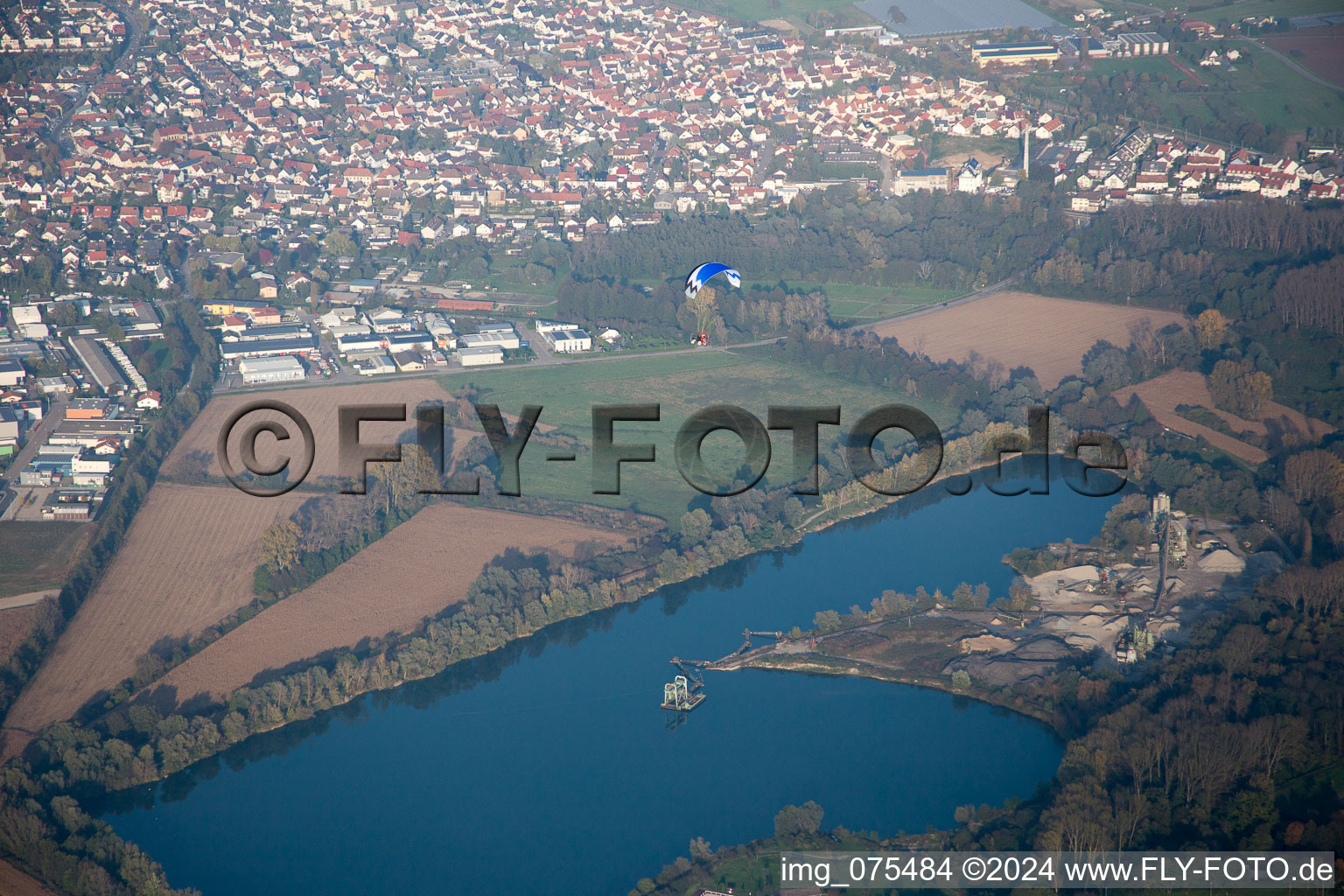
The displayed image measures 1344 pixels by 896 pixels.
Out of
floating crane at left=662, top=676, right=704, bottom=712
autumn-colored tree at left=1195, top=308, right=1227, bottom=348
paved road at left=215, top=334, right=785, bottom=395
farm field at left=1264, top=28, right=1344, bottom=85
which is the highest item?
farm field at left=1264, top=28, right=1344, bottom=85

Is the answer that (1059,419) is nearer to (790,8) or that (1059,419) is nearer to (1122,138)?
(1122,138)

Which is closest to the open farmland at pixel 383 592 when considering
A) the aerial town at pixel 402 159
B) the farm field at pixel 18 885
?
the farm field at pixel 18 885

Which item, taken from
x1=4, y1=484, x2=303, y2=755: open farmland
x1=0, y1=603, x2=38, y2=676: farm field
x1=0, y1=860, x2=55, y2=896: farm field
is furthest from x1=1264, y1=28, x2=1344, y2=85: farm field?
x1=0, y1=860, x2=55, y2=896: farm field

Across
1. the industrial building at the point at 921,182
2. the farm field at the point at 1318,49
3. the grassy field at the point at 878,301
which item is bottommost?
the grassy field at the point at 878,301

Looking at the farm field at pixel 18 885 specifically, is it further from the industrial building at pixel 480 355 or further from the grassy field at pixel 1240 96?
the grassy field at pixel 1240 96

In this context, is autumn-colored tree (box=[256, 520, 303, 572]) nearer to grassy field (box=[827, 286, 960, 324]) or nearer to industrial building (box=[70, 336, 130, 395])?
industrial building (box=[70, 336, 130, 395])

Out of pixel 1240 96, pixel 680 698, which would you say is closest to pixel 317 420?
pixel 680 698

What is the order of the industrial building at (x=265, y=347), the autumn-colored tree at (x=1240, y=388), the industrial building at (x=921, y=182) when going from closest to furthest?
the autumn-colored tree at (x=1240, y=388), the industrial building at (x=265, y=347), the industrial building at (x=921, y=182)
